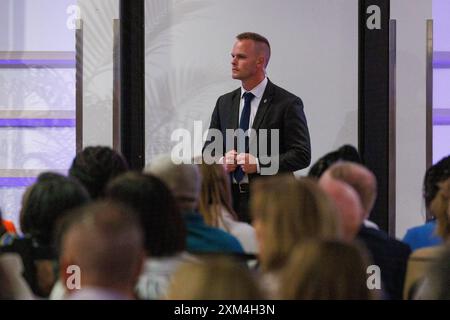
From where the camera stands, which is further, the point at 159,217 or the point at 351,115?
the point at 351,115

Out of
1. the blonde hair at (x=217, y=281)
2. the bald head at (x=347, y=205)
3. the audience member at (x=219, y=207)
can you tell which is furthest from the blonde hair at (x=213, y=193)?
the blonde hair at (x=217, y=281)

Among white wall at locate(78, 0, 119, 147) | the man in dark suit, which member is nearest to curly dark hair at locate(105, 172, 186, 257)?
the man in dark suit

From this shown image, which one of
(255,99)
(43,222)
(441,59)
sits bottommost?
(43,222)

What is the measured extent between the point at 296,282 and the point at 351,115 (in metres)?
3.19

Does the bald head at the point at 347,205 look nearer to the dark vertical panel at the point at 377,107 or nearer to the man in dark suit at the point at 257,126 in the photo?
the man in dark suit at the point at 257,126

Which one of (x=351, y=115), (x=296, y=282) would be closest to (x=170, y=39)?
(x=351, y=115)

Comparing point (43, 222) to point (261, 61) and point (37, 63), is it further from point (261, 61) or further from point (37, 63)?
point (37, 63)

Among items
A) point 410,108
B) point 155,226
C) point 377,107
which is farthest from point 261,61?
point 155,226

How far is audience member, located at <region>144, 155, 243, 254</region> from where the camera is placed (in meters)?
2.85

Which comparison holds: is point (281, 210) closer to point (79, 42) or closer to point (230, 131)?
point (230, 131)

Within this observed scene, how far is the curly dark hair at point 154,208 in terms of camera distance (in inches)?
98.3

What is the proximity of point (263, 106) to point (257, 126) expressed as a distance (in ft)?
0.33

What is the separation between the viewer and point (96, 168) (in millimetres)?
3420

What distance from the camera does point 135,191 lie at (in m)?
2.66
